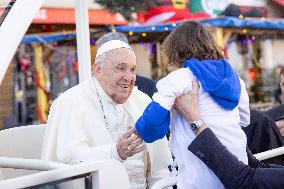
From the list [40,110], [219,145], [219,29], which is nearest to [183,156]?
[219,145]

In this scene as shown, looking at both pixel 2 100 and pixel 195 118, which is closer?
pixel 195 118

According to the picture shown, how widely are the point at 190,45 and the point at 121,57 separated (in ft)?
2.35

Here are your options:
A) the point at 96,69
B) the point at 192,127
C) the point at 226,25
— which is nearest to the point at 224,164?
the point at 192,127

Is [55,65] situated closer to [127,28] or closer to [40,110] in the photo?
[40,110]

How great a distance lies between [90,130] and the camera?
3.01 meters

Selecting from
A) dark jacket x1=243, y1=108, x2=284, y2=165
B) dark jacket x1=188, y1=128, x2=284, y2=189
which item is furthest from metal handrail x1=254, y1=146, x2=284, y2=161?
dark jacket x1=188, y1=128, x2=284, y2=189

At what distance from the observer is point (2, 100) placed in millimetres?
14688

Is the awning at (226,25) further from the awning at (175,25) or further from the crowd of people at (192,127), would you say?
the crowd of people at (192,127)

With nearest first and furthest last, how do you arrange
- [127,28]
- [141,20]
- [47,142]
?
[47,142] < [127,28] < [141,20]

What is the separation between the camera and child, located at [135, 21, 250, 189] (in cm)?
230

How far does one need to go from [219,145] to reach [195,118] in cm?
16

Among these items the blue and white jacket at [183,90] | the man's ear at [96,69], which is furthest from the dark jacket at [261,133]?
the blue and white jacket at [183,90]

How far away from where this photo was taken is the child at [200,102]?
2.30 m

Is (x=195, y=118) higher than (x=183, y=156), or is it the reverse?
(x=195, y=118)
